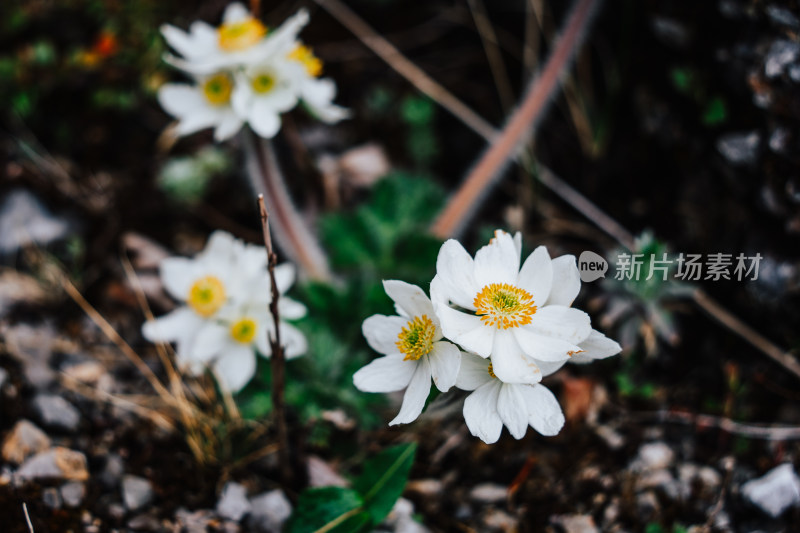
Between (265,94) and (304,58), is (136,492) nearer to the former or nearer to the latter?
(265,94)

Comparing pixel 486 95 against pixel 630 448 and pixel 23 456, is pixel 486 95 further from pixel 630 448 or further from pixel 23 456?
pixel 23 456

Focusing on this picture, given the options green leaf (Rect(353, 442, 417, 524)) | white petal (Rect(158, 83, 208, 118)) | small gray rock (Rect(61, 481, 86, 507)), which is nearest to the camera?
green leaf (Rect(353, 442, 417, 524))

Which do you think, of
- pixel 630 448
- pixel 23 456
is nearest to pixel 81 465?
pixel 23 456

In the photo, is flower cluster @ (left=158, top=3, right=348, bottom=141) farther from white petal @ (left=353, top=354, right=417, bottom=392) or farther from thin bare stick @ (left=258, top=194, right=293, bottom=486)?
white petal @ (left=353, top=354, right=417, bottom=392)

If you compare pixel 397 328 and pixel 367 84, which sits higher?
pixel 367 84

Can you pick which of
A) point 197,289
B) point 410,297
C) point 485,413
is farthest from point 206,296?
point 485,413

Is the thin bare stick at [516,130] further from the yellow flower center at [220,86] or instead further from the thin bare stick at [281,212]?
the yellow flower center at [220,86]

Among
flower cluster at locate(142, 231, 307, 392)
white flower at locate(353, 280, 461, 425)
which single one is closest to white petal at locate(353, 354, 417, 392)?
white flower at locate(353, 280, 461, 425)
